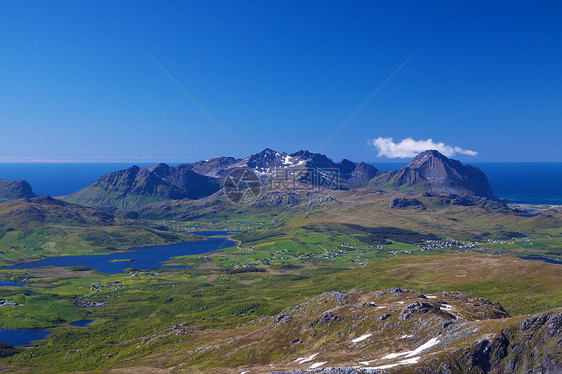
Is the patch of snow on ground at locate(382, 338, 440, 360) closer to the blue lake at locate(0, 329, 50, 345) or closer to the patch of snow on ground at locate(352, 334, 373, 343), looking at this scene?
the patch of snow on ground at locate(352, 334, 373, 343)

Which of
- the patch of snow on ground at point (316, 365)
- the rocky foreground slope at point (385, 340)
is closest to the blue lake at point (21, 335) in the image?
the rocky foreground slope at point (385, 340)

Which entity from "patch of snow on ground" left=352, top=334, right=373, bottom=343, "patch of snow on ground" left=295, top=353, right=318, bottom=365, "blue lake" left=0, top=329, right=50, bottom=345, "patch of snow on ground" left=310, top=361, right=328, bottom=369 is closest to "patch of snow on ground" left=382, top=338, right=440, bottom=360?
"patch of snow on ground" left=310, top=361, right=328, bottom=369

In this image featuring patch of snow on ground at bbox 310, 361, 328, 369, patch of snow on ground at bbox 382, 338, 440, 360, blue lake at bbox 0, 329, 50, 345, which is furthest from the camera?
blue lake at bbox 0, 329, 50, 345

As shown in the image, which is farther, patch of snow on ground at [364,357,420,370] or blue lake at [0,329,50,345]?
blue lake at [0,329,50,345]

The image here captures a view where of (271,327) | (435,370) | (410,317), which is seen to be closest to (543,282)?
(410,317)

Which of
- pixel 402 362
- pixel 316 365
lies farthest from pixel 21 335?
pixel 402 362

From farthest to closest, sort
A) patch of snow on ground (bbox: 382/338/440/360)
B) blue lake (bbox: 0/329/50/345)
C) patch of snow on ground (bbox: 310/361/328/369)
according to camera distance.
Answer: blue lake (bbox: 0/329/50/345)
patch of snow on ground (bbox: 310/361/328/369)
patch of snow on ground (bbox: 382/338/440/360)
